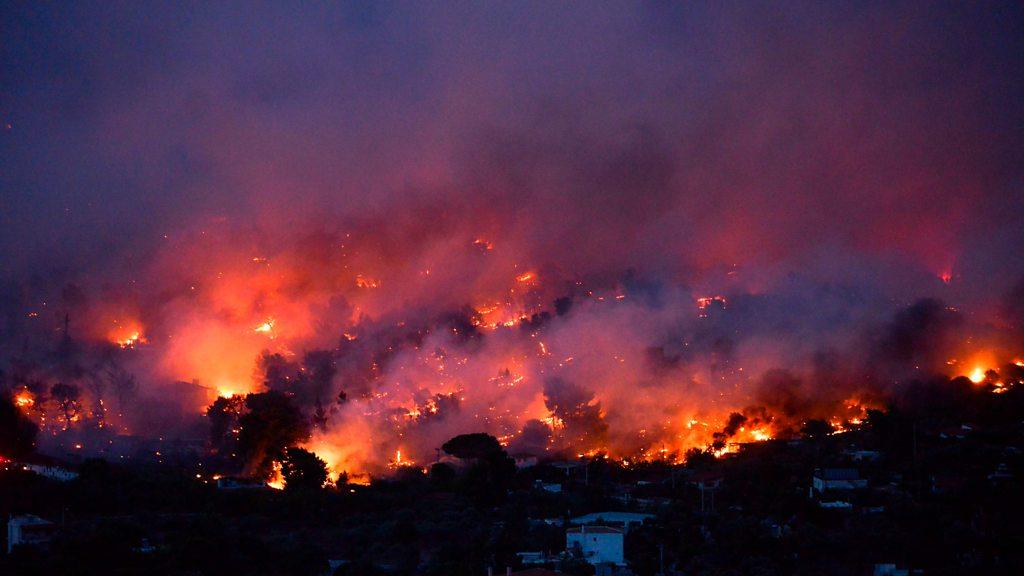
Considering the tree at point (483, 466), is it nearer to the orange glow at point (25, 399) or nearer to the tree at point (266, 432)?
the tree at point (266, 432)

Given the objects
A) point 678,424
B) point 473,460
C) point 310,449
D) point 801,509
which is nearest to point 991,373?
point 678,424

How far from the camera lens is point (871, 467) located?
3030cm

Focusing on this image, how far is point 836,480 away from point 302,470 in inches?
568

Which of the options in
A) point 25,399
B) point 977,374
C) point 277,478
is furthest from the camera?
point 25,399

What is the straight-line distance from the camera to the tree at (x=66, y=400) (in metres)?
39.3

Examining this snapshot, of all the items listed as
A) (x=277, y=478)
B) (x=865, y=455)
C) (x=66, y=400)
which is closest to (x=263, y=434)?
(x=277, y=478)

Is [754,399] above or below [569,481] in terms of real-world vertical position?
above

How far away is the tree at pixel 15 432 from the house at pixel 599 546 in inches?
694

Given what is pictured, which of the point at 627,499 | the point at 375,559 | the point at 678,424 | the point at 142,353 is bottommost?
the point at 375,559

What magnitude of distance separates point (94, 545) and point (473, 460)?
42.5 ft

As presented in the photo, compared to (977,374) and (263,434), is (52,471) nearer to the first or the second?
(263,434)

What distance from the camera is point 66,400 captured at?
39469 millimetres

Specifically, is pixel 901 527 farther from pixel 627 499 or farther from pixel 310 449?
pixel 310 449

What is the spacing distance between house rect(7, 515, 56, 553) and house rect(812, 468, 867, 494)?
1728cm
